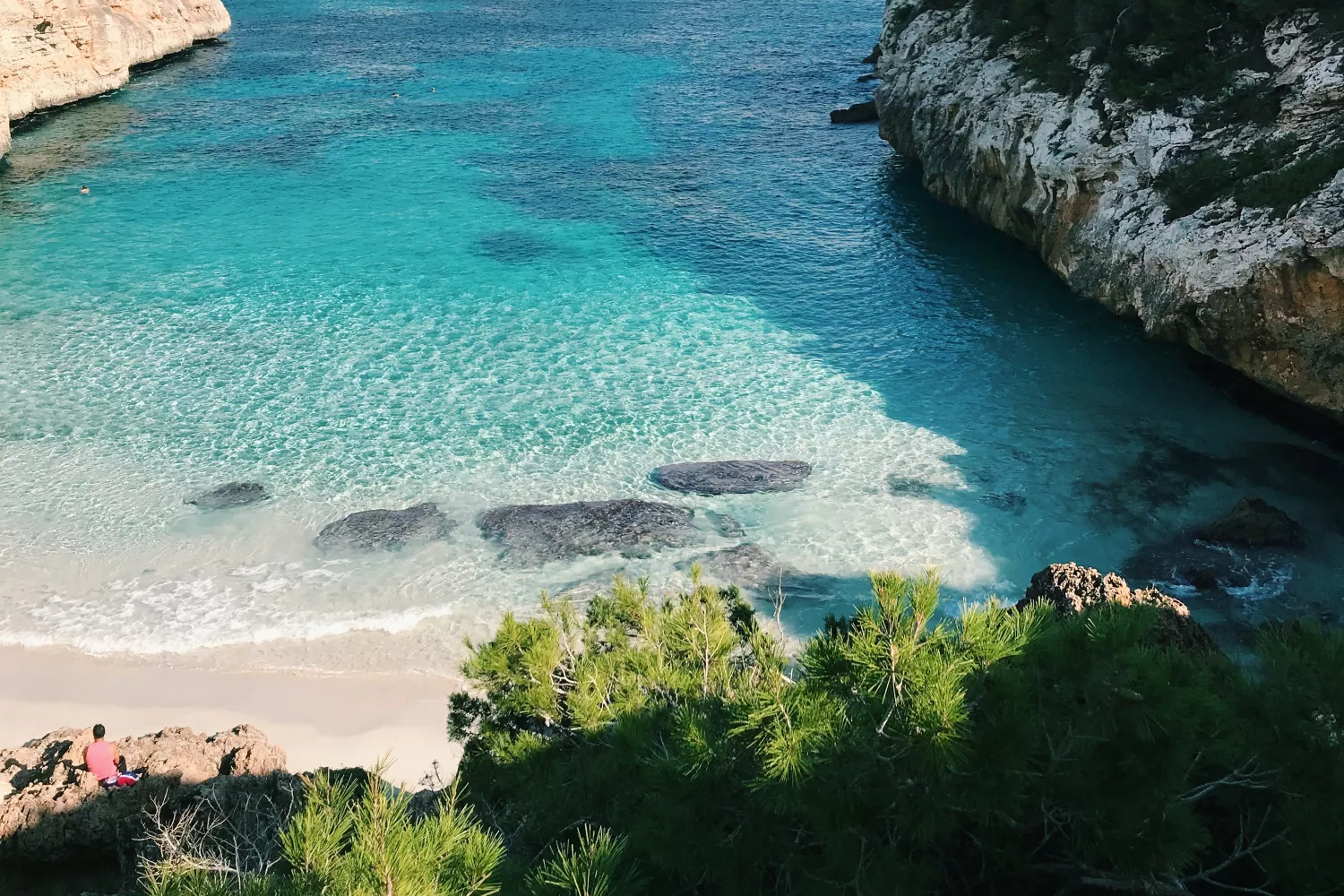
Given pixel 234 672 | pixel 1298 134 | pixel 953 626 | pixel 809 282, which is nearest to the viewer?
pixel 953 626

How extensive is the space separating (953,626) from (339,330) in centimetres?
2236

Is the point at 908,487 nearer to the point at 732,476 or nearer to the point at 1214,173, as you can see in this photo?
the point at 732,476

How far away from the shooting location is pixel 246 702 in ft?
47.6

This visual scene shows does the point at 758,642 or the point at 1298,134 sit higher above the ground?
the point at 1298,134

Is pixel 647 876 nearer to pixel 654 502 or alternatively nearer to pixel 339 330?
pixel 654 502

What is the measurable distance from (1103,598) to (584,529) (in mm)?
9102

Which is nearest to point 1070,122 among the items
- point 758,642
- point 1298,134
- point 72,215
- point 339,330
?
point 1298,134

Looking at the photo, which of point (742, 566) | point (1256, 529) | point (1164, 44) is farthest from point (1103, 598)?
point (1164, 44)

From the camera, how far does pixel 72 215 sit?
108ft

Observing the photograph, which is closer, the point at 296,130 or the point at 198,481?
the point at 198,481

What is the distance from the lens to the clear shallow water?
1733cm

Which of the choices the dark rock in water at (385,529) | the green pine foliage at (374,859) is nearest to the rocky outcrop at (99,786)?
the green pine foliage at (374,859)

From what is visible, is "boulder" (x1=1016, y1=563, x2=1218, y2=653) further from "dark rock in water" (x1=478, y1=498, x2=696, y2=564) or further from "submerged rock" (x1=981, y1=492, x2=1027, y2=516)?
"dark rock in water" (x1=478, y1=498, x2=696, y2=564)

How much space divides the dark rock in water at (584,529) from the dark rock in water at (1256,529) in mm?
8964
